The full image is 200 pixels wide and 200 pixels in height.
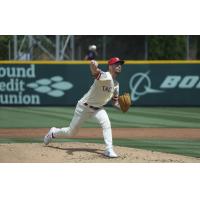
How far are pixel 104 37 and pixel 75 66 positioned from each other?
29.0ft

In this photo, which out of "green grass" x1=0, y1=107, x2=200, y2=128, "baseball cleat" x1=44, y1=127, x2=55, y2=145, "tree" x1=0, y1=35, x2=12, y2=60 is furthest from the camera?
"tree" x1=0, y1=35, x2=12, y2=60

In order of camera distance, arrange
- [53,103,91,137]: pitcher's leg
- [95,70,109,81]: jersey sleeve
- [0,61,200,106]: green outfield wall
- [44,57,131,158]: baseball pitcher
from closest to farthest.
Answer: [95,70,109,81]: jersey sleeve
[44,57,131,158]: baseball pitcher
[53,103,91,137]: pitcher's leg
[0,61,200,106]: green outfield wall

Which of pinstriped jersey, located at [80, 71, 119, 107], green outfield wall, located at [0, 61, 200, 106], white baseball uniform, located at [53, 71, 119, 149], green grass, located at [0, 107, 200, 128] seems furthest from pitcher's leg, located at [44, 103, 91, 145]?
green outfield wall, located at [0, 61, 200, 106]

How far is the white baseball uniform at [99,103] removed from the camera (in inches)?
412

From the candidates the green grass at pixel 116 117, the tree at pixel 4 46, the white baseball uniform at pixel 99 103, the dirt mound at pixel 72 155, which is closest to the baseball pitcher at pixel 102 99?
the white baseball uniform at pixel 99 103

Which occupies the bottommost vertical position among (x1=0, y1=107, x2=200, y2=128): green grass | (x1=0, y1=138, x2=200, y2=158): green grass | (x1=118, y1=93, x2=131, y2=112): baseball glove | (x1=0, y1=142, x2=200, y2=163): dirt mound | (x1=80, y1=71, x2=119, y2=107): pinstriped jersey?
(x1=0, y1=107, x2=200, y2=128): green grass

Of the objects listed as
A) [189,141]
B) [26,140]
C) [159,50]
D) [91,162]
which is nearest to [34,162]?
[91,162]

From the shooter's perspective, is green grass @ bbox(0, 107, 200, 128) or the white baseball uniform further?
green grass @ bbox(0, 107, 200, 128)

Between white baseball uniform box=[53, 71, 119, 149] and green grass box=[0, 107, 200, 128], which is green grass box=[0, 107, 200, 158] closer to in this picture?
green grass box=[0, 107, 200, 128]

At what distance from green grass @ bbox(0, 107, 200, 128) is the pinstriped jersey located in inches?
224

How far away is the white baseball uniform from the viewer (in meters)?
10.5

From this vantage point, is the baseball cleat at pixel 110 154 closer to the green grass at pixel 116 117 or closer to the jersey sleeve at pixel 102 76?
the jersey sleeve at pixel 102 76

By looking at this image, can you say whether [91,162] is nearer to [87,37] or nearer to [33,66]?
[33,66]

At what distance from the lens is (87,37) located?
31391 mm
